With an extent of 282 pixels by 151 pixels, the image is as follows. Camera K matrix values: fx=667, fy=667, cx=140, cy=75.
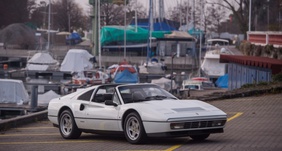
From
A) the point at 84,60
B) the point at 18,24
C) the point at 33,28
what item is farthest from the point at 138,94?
the point at 33,28

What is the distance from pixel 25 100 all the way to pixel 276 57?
42.1ft

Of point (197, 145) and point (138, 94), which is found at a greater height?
point (138, 94)

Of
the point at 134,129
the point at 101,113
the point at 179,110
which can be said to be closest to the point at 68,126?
the point at 101,113

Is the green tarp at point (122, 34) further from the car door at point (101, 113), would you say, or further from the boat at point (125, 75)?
the car door at point (101, 113)

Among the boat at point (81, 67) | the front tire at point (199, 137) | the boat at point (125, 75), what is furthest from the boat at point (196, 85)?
the front tire at point (199, 137)

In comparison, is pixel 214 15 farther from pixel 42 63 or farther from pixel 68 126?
pixel 68 126

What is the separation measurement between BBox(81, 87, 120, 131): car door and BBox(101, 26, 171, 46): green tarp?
5119 cm

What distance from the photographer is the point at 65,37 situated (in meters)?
86.8

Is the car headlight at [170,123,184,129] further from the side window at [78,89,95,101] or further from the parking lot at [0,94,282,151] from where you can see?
the side window at [78,89,95,101]

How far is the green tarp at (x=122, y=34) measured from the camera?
219 ft

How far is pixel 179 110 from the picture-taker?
13.3 meters

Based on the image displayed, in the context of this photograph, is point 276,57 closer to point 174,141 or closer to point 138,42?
point 174,141

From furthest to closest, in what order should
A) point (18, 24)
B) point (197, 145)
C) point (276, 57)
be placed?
point (18, 24) → point (276, 57) → point (197, 145)

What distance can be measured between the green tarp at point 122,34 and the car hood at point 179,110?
172 feet
